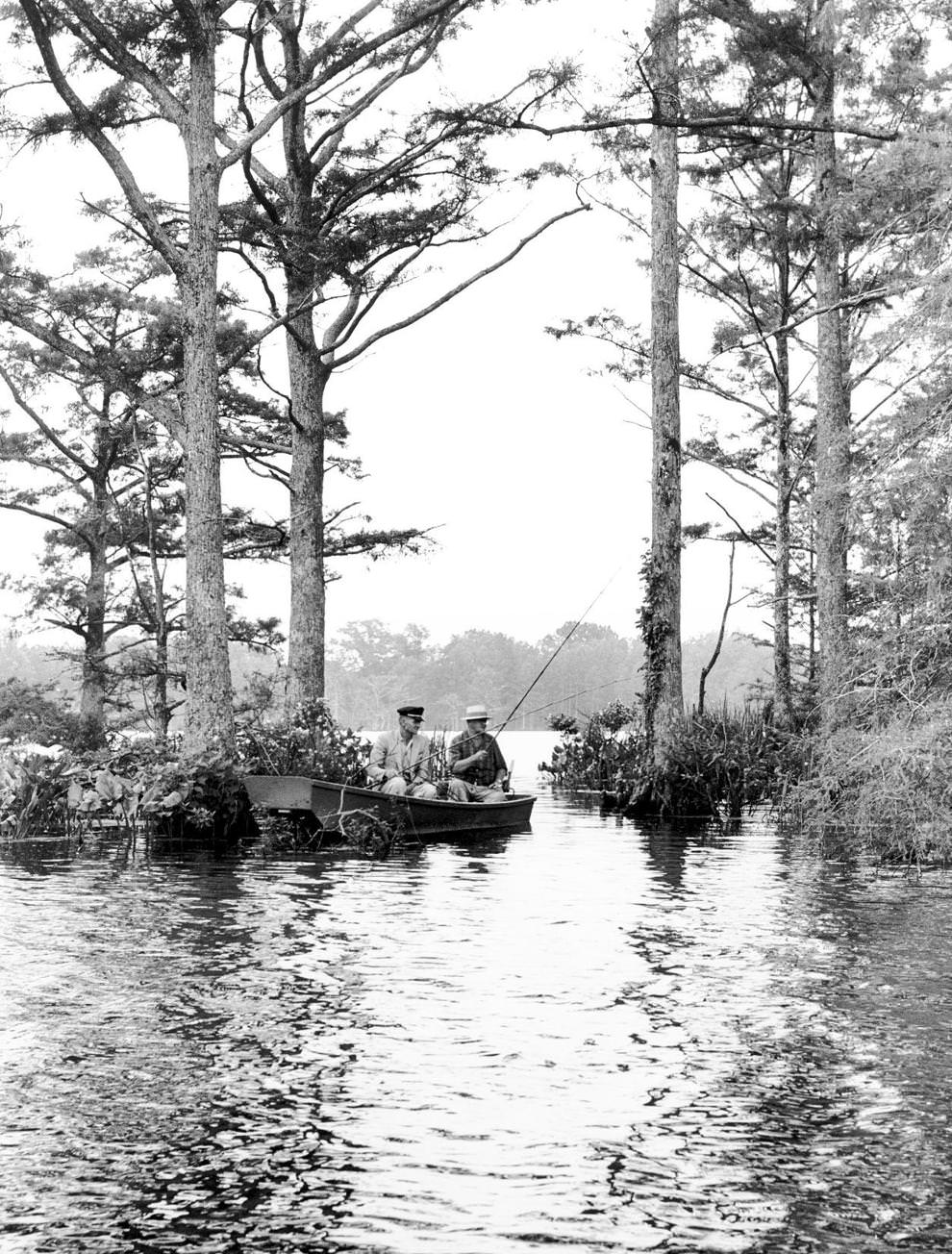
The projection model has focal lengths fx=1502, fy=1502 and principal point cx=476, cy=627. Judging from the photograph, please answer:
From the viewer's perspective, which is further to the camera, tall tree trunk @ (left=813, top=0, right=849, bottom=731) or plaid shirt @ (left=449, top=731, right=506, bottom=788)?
tall tree trunk @ (left=813, top=0, right=849, bottom=731)

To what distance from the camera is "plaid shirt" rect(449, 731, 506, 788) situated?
20.4 meters

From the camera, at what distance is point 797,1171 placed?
206 inches

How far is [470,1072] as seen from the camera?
6.65m

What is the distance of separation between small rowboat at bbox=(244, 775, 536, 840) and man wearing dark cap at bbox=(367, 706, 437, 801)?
39cm

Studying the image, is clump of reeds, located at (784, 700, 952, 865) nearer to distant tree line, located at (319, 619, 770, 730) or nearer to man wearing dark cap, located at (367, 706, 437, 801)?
man wearing dark cap, located at (367, 706, 437, 801)

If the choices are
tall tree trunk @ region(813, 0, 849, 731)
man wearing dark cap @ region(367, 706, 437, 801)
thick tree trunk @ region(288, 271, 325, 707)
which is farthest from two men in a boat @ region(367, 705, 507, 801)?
tall tree trunk @ region(813, 0, 849, 731)

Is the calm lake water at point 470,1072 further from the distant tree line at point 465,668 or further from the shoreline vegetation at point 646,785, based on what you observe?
the distant tree line at point 465,668

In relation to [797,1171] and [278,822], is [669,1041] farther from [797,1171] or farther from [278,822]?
[278,822]

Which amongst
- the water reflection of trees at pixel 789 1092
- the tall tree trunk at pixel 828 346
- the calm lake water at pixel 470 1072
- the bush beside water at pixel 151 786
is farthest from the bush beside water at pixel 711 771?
the water reflection of trees at pixel 789 1092

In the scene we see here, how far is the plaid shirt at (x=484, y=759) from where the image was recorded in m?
20.4

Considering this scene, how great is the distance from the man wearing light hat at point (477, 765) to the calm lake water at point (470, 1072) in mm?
7223

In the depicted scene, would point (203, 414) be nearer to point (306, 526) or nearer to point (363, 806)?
point (363, 806)

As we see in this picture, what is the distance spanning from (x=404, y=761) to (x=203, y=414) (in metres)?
4.74

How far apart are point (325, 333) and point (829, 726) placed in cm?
1274
